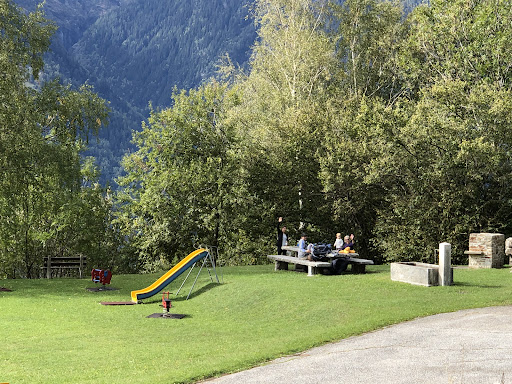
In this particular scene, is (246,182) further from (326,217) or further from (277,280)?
(277,280)

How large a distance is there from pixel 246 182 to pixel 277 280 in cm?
1672

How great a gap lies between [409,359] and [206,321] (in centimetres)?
792

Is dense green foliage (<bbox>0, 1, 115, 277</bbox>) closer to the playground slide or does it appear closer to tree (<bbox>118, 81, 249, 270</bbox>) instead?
tree (<bbox>118, 81, 249, 270</bbox>)

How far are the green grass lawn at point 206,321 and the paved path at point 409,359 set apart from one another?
29.8 inches

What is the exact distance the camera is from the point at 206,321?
17.4 metres

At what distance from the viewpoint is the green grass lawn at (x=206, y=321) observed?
1159 cm

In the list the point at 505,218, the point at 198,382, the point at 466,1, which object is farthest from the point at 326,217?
the point at 198,382

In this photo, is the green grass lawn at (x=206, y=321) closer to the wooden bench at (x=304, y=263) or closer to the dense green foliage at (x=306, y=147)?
the wooden bench at (x=304, y=263)

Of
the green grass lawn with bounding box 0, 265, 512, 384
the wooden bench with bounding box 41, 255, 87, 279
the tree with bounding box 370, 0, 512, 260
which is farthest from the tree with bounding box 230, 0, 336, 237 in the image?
the green grass lawn with bounding box 0, 265, 512, 384

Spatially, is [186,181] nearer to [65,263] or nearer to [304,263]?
[65,263]

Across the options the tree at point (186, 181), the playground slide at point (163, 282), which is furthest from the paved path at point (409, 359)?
the tree at point (186, 181)

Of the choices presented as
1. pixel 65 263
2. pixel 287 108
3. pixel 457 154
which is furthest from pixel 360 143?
pixel 65 263

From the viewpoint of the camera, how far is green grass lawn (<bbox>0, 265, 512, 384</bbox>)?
38.0 feet

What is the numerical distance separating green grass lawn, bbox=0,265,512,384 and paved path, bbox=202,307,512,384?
76 cm
